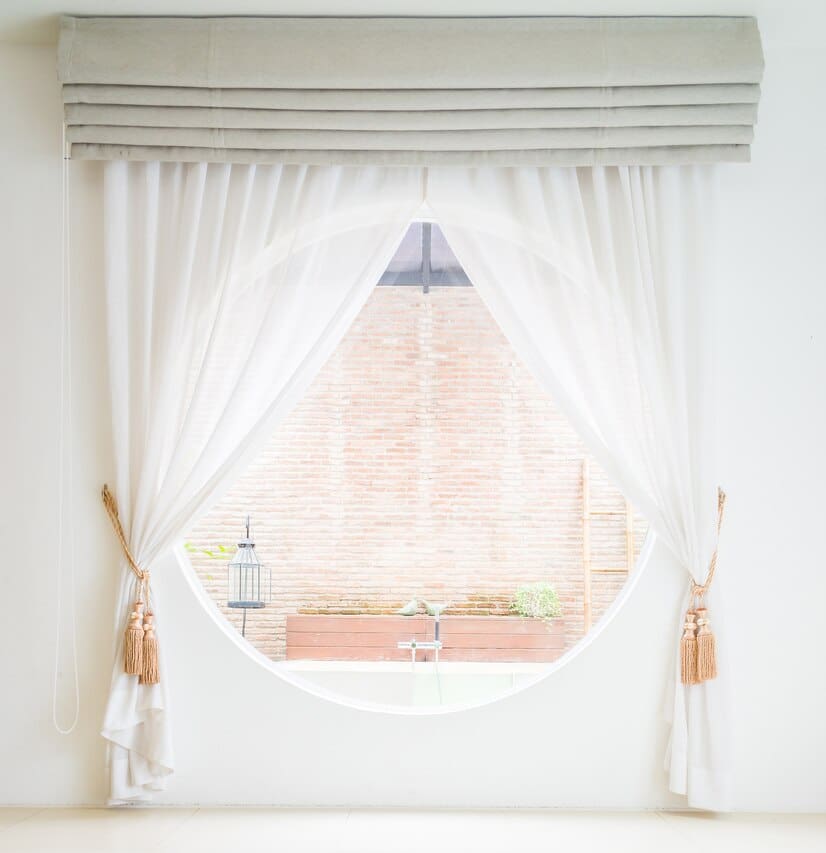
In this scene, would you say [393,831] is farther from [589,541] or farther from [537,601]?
[589,541]

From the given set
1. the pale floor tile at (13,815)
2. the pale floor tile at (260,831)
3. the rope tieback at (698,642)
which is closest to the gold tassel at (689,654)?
the rope tieback at (698,642)

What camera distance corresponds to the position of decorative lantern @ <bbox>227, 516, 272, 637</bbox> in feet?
9.43

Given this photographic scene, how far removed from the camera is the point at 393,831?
251cm

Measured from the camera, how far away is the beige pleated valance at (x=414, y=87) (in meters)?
2.69

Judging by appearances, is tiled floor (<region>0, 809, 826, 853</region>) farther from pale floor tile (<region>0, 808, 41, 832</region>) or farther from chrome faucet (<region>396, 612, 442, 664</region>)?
chrome faucet (<region>396, 612, 442, 664</region>)

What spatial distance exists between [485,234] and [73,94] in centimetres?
127

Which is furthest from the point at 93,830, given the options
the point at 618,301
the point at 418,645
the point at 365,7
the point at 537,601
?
the point at 365,7

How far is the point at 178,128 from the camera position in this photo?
8.98 feet

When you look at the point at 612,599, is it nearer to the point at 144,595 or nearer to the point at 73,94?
the point at 144,595

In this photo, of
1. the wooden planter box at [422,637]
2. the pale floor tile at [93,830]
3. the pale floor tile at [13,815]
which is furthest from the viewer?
the wooden planter box at [422,637]

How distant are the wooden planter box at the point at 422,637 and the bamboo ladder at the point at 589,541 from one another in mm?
110

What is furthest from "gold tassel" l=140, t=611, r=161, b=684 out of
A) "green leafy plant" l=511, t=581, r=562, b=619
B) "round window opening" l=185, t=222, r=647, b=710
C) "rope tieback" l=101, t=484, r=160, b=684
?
"green leafy plant" l=511, t=581, r=562, b=619

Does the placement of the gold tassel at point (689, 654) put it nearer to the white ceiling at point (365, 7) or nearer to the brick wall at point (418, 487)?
the brick wall at point (418, 487)

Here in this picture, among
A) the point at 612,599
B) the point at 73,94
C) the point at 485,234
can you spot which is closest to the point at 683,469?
the point at 612,599
